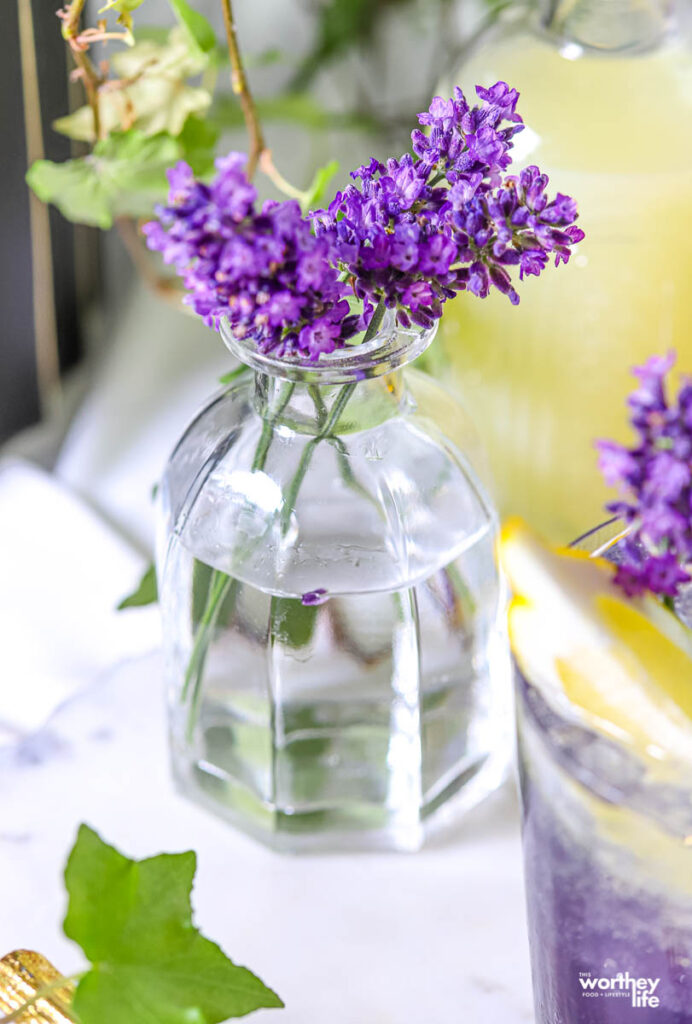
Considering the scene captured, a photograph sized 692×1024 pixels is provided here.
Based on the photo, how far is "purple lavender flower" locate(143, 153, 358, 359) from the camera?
262 mm

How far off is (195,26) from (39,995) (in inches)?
11.9

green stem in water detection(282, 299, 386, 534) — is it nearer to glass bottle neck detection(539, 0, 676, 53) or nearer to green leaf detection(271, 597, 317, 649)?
green leaf detection(271, 597, 317, 649)

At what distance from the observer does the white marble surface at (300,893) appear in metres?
0.39

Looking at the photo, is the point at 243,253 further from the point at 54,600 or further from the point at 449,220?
the point at 54,600

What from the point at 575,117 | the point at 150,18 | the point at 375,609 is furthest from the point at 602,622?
the point at 150,18

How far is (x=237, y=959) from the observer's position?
0.40 metres

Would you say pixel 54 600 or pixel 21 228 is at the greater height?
pixel 21 228

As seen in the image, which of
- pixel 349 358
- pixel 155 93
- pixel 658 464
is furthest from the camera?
pixel 155 93

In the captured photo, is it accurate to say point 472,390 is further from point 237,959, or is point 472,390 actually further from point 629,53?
point 237,959

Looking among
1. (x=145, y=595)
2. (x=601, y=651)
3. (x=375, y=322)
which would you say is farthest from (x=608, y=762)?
(x=145, y=595)

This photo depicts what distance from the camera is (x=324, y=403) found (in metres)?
0.36

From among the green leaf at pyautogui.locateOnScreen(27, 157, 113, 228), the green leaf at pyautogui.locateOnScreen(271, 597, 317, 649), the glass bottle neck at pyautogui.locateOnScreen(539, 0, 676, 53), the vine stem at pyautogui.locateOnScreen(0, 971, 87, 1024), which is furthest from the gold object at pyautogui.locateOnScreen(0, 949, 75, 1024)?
the glass bottle neck at pyautogui.locateOnScreen(539, 0, 676, 53)

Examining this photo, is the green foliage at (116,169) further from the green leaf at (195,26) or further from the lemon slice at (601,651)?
the lemon slice at (601,651)

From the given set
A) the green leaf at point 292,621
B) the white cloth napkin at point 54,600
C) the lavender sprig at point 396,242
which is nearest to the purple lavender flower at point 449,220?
the lavender sprig at point 396,242
